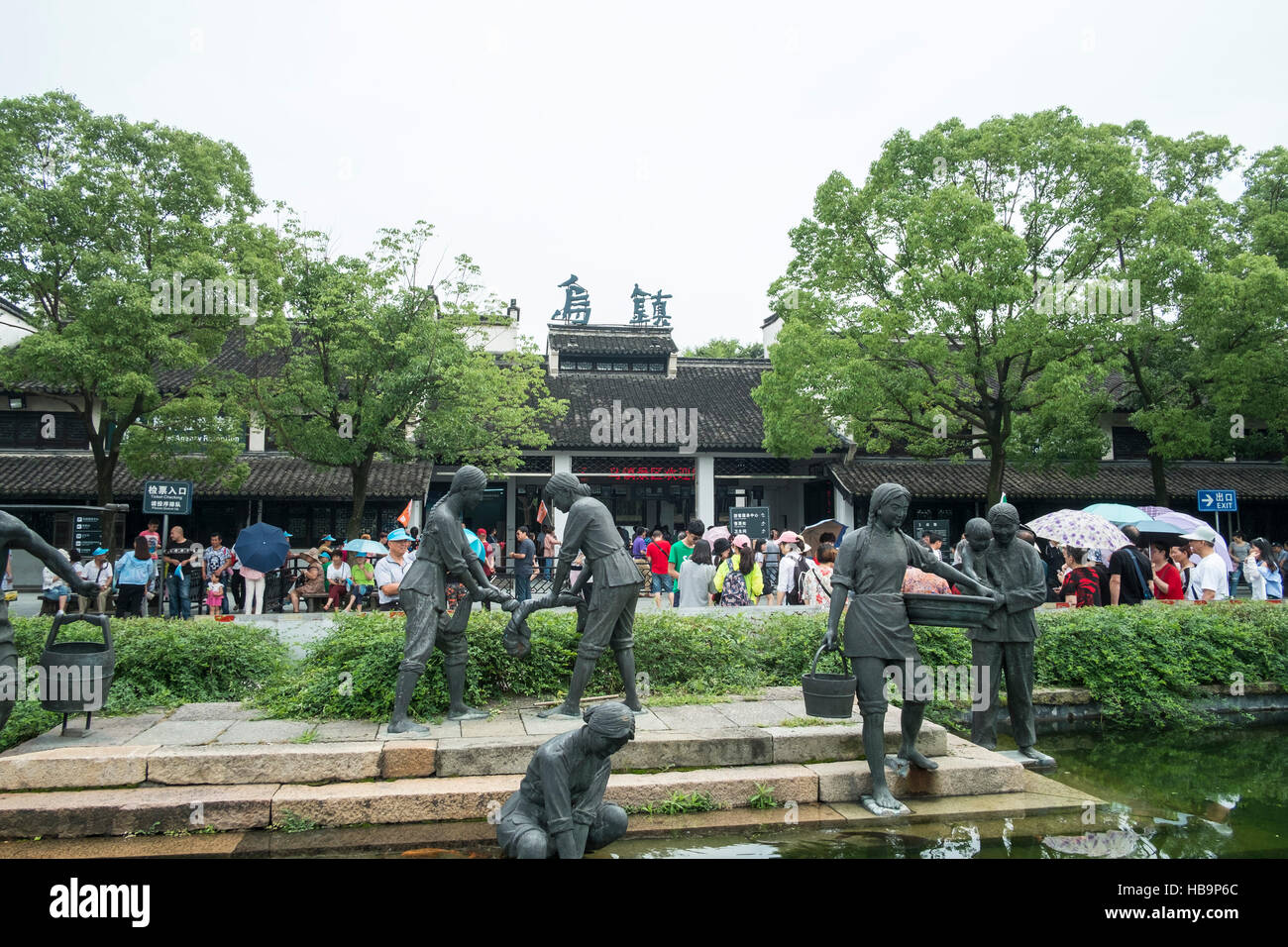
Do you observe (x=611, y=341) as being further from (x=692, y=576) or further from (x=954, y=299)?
(x=692, y=576)

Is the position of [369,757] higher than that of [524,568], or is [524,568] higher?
[524,568]

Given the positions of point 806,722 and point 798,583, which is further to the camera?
point 798,583

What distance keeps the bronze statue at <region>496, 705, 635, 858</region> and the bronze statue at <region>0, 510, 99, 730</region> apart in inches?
127

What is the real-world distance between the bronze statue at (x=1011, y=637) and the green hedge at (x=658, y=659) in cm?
122

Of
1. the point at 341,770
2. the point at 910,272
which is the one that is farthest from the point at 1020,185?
the point at 341,770

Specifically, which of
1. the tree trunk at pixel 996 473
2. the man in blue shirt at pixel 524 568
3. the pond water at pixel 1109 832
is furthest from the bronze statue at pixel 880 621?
the tree trunk at pixel 996 473

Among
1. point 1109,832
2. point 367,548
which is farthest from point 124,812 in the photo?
point 367,548

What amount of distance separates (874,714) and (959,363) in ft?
51.1

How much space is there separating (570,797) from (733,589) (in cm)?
797

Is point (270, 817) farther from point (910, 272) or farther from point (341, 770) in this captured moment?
point (910, 272)

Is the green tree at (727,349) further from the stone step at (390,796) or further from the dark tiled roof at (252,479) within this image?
the stone step at (390,796)

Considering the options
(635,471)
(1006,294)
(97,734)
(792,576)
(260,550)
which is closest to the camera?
(97,734)

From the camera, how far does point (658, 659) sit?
7.75 m

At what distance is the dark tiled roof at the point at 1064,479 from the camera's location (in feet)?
81.6
